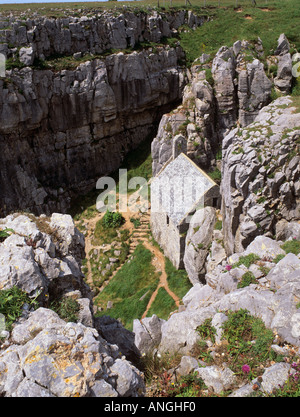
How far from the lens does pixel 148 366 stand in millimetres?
10445

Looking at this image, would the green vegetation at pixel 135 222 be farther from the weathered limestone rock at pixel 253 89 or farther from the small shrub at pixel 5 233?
the small shrub at pixel 5 233

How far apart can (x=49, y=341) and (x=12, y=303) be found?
196 centimetres

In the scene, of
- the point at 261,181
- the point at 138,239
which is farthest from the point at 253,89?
the point at 138,239

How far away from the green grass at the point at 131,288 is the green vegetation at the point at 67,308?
1217cm

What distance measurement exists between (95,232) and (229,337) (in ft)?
76.7

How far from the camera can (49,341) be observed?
7.35m

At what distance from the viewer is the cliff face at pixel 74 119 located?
110 feet

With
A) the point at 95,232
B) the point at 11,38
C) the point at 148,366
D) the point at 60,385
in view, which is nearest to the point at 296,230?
the point at 148,366

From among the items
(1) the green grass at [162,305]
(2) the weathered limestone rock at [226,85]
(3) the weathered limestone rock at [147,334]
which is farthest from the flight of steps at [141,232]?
(3) the weathered limestone rock at [147,334]

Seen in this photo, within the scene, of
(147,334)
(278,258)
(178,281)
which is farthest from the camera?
(178,281)

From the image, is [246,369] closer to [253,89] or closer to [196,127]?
[196,127]

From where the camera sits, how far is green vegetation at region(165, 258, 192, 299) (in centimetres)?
2258

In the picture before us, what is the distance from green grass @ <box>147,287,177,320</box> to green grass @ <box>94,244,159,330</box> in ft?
2.32

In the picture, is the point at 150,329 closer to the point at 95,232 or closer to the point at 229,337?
the point at 229,337
